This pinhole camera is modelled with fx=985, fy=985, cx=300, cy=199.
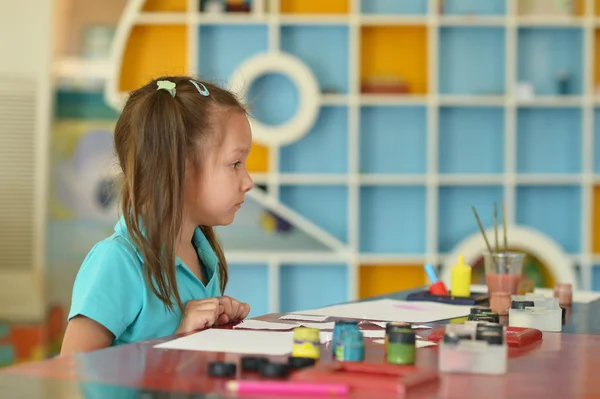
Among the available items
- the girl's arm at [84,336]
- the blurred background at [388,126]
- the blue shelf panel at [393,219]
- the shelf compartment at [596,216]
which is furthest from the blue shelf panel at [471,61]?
the girl's arm at [84,336]

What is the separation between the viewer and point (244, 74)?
488 cm

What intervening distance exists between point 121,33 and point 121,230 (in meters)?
3.13

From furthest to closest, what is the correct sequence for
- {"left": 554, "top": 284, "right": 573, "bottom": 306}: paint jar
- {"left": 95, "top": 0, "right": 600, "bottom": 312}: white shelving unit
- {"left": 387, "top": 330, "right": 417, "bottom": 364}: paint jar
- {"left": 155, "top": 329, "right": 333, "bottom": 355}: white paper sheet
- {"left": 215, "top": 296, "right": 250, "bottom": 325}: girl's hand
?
{"left": 95, "top": 0, "right": 600, "bottom": 312}: white shelving unit < {"left": 554, "top": 284, "right": 573, "bottom": 306}: paint jar < {"left": 215, "top": 296, "right": 250, "bottom": 325}: girl's hand < {"left": 155, "top": 329, "right": 333, "bottom": 355}: white paper sheet < {"left": 387, "top": 330, "right": 417, "bottom": 364}: paint jar

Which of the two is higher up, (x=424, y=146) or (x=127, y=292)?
(x=424, y=146)

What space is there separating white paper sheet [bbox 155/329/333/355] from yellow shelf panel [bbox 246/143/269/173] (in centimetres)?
331

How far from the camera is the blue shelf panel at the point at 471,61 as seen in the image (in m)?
4.98

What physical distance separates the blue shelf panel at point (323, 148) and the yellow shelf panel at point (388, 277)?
20.8 inches

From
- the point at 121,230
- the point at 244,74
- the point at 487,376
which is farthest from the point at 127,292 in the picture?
the point at 244,74

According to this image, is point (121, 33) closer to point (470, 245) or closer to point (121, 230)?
point (470, 245)

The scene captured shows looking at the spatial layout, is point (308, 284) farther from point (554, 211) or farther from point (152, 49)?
point (152, 49)

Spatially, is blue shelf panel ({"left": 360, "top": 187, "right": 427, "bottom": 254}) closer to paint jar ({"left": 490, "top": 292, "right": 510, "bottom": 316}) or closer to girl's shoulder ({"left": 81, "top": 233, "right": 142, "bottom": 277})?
paint jar ({"left": 490, "top": 292, "right": 510, "bottom": 316})

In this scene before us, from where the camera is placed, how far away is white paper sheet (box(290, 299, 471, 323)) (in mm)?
1997

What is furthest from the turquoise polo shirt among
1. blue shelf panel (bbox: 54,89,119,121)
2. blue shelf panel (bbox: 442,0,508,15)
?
blue shelf panel (bbox: 54,89,119,121)

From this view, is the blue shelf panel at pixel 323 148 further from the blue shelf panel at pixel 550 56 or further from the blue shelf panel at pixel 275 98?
the blue shelf panel at pixel 550 56
